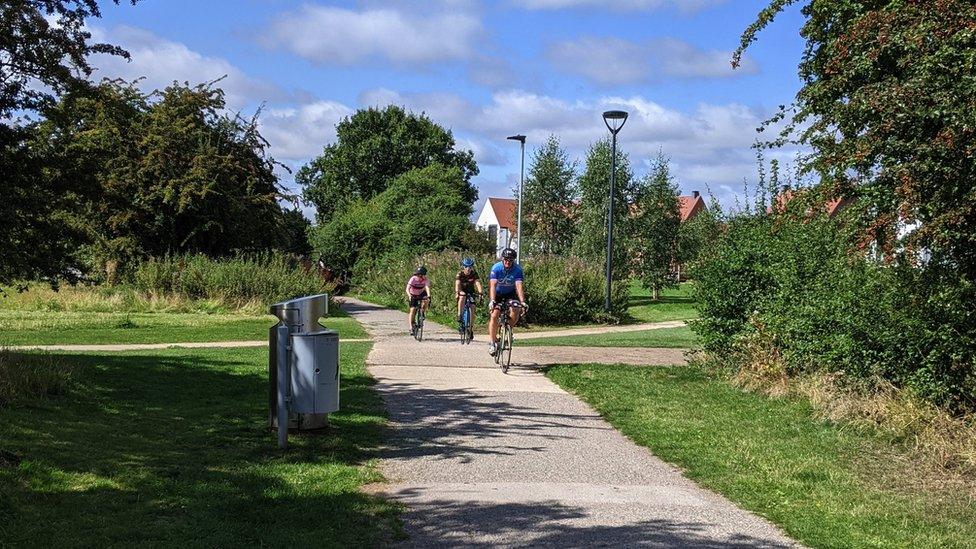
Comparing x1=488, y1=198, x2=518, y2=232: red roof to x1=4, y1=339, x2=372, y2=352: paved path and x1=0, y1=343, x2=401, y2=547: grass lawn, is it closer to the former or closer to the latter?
x1=4, y1=339, x2=372, y2=352: paved path

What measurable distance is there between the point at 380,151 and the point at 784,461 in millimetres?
64065

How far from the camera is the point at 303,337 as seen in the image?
773cm

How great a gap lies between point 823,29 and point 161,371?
964cm

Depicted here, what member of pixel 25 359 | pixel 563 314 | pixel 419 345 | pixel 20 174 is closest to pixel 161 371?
pixel 25 359

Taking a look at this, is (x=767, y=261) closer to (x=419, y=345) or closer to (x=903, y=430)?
(x=903, y=430)

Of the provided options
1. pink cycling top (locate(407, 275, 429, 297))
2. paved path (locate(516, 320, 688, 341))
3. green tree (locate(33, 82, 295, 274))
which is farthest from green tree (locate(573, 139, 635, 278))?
pink cycling top (locate(407, 275, 429, 297))

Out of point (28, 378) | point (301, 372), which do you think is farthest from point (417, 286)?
point (301, 372)

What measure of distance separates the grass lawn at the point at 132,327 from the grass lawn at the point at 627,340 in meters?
4.20

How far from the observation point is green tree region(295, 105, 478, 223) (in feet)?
229

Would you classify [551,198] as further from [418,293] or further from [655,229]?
[418,293]

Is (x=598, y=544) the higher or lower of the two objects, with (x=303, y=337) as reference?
lower

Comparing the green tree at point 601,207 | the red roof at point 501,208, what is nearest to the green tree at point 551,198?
the green tree at point 601,207

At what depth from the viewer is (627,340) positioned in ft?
65.0

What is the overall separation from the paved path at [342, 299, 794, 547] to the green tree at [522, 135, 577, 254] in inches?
1267
